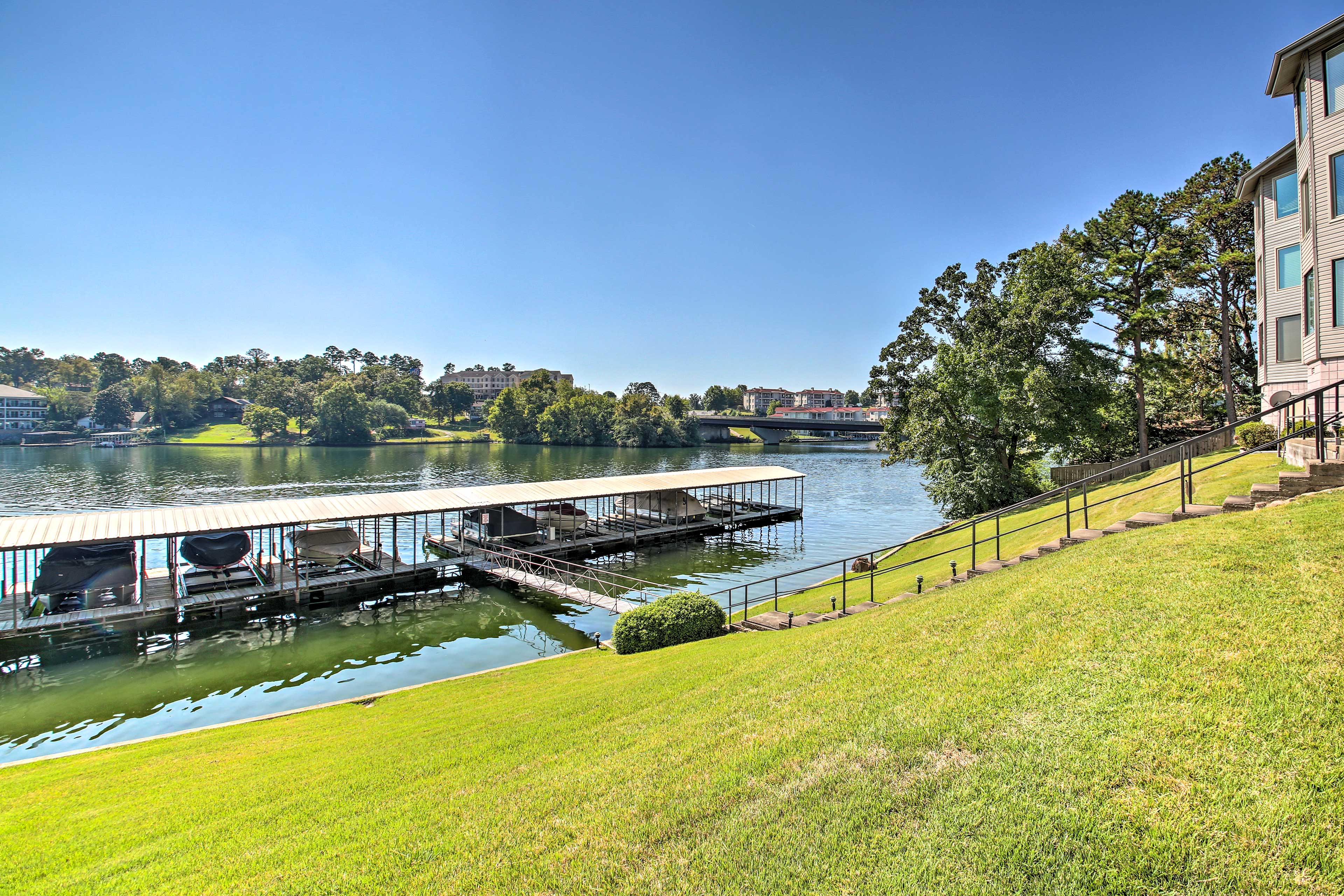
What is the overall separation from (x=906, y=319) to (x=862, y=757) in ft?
122

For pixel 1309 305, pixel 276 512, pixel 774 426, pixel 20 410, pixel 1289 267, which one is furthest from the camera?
pixel 20 410

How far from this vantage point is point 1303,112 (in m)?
18.5

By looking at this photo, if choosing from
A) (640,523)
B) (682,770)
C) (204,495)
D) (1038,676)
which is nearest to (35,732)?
(682,770)

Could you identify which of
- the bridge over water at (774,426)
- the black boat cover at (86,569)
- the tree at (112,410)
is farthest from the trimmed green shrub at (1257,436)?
the tree at (112,410)

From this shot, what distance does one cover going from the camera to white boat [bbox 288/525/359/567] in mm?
27453

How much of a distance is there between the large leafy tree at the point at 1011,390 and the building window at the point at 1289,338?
6.71 m

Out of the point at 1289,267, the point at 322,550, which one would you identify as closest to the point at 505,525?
the point at 322,550

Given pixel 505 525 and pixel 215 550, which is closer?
pixel 215 550

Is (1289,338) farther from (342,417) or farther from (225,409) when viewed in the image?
(225,409)

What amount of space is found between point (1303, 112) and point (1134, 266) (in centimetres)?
1408

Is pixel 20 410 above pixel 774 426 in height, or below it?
above

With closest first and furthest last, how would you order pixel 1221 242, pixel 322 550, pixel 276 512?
1. pixel 276 512
2. pixel 322 550
3. pixel 1221 242

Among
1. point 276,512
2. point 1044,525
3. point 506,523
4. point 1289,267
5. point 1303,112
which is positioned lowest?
point 506,523

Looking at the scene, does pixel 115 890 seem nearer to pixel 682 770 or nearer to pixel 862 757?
pixel 682 770
